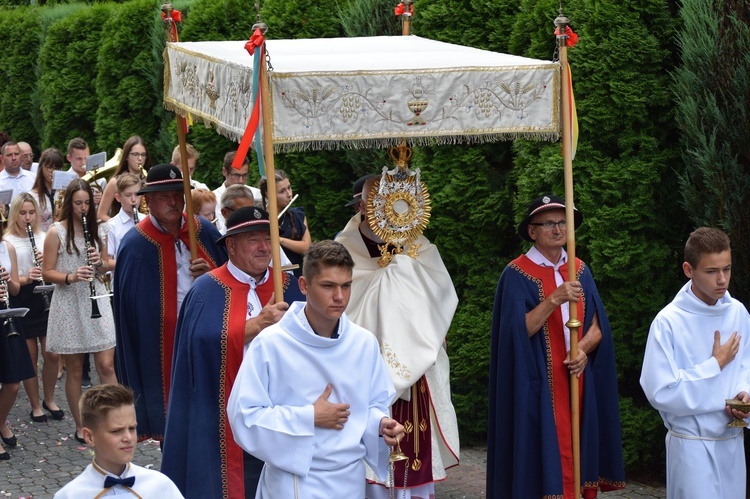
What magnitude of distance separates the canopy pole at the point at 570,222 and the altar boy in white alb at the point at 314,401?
5.52ft

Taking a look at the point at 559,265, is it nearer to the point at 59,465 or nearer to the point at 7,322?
the point at 59,465

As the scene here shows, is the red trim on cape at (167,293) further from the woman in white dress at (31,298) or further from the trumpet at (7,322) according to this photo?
the woman in white dress at (31,298)

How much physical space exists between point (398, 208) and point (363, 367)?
82.4 inches

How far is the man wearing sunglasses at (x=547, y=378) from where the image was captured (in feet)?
21.4

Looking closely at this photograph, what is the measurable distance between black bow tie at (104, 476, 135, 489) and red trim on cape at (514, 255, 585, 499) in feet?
8.79

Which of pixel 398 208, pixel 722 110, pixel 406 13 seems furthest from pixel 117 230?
pixel 722 110

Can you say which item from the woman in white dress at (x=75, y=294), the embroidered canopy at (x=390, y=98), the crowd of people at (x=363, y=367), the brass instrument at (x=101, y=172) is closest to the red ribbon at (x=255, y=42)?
the embroidered canopy at (x=390, y=98)

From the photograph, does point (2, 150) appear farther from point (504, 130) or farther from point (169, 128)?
point (504, 130)

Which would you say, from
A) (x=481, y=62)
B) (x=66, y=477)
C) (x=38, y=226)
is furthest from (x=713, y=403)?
(x=38, y=226)

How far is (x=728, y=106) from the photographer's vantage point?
7.23 meters

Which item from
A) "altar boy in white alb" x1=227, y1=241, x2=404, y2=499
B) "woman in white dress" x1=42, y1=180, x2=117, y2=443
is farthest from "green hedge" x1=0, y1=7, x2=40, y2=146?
"altar boy in white alb" x1=227, y1=241, x2=404, y2=499

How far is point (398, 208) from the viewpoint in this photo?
695 cm

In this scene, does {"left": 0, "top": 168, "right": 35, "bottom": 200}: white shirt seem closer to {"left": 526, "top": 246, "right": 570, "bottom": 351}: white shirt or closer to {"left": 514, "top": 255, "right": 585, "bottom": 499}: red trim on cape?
{"left": 526, "top": 246, "right": 570, "bottom": 351}: white shirt

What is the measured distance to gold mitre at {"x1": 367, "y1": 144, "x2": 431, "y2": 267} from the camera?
6.91 metres
